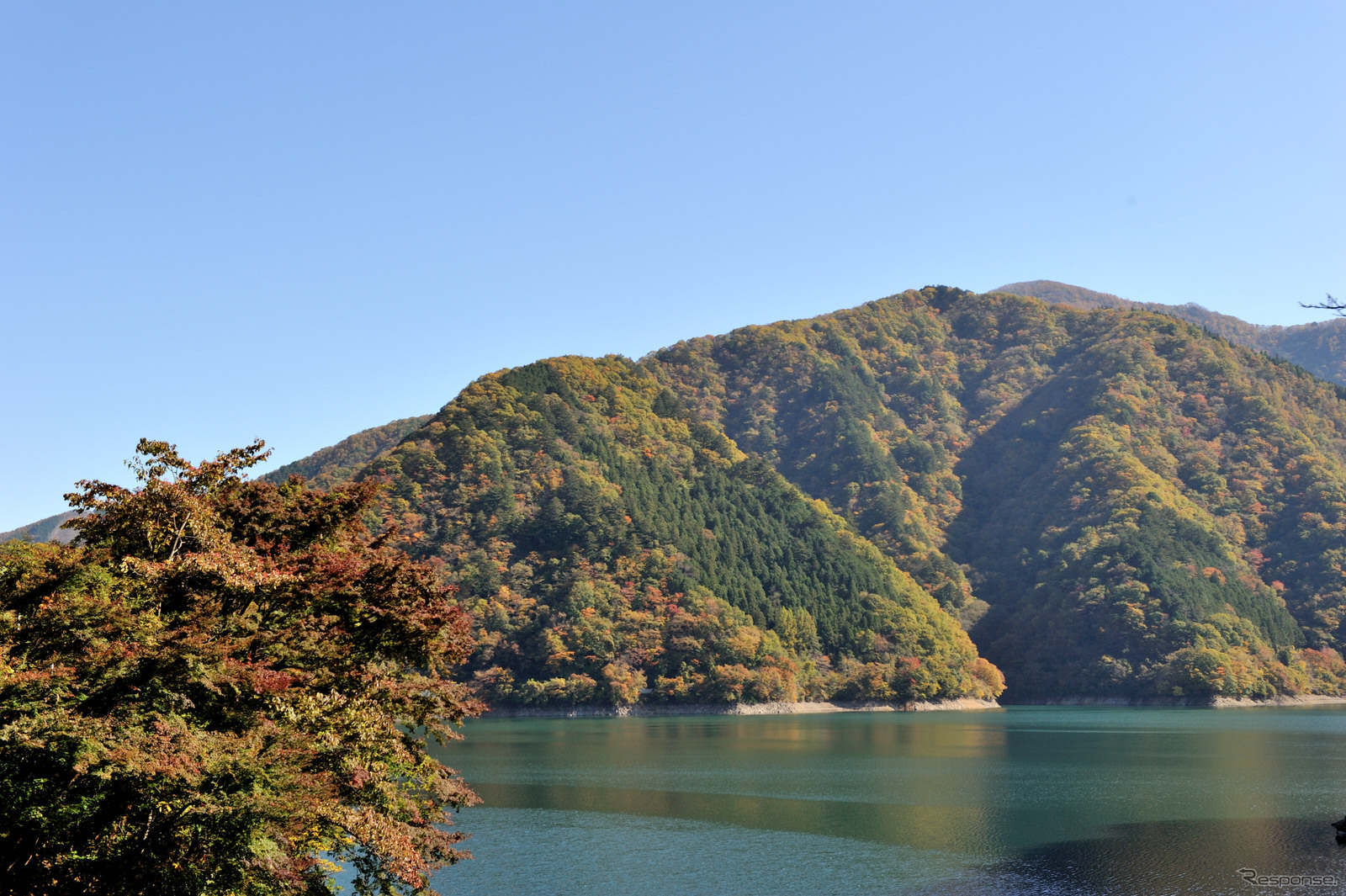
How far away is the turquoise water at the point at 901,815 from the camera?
3231cm

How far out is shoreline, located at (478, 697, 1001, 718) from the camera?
121 metres

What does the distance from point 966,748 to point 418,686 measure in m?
58.4

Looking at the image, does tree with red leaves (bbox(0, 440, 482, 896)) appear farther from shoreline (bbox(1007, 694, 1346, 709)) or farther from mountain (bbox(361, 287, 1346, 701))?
shoreline (bbox(1007, 694, 1346, 709))

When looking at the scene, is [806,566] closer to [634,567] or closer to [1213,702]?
[634,567]

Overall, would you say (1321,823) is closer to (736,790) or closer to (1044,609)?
(736,790)

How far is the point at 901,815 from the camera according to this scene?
4369 centimetres

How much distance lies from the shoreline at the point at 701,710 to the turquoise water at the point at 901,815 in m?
38.3

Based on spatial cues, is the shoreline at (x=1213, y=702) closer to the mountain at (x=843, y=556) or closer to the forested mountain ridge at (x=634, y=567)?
the mountain at (x=843, y=556)

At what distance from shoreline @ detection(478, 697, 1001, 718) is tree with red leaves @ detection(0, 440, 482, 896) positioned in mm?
97621

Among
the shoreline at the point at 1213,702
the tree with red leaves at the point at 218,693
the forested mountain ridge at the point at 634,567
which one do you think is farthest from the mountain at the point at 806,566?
the tree with red leaves at the point at 218,693

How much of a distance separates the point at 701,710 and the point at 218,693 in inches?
4244

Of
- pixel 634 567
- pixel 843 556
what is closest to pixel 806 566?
pixel 843 556

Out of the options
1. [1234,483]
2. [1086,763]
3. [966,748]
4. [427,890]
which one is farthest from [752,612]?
[427,890]

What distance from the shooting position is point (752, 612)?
139 meters
